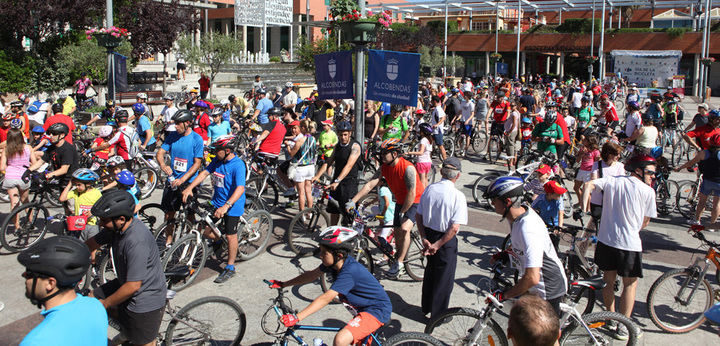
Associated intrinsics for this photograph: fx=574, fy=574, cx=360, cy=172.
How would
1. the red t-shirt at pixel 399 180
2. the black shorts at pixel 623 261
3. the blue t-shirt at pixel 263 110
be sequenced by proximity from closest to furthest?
1. the black shorts at pixel 623 261
2. the red t-shirt at pixel 399 180
3. the blue t-shirt at pixel 263 110

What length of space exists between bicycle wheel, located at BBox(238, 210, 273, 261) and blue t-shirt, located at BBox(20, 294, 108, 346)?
181 inches

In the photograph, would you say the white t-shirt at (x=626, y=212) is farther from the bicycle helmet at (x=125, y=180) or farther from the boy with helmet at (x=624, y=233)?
the bicycle helmet at (x=125, y=180)

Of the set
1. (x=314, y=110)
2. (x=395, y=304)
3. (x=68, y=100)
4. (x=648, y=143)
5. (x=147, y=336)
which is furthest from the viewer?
(x=314, y=110)

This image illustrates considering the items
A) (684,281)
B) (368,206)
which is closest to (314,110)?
(368,206)

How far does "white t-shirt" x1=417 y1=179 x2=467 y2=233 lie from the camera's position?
566 centimetres

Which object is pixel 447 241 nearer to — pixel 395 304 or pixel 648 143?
pixel 395 304

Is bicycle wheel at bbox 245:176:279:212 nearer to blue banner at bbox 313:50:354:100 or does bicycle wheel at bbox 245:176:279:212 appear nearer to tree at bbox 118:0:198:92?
blue banner at bbox 313:50:354:100

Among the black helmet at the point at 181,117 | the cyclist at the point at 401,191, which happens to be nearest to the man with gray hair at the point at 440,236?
the cyclist at the point at 401,191

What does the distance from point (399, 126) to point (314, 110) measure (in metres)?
3.66

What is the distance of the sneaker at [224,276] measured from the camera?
7.06m

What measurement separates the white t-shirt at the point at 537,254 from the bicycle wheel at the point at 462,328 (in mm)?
501

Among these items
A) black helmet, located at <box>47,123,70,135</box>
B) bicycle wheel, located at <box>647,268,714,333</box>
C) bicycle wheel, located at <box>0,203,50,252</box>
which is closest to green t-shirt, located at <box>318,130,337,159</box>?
black helmet, located at <box>47,123,70,135</box>

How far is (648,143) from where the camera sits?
11078mm

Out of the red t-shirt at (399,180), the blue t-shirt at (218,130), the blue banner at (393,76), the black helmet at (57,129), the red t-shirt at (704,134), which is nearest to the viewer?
the red t-shirt at (399,180)
